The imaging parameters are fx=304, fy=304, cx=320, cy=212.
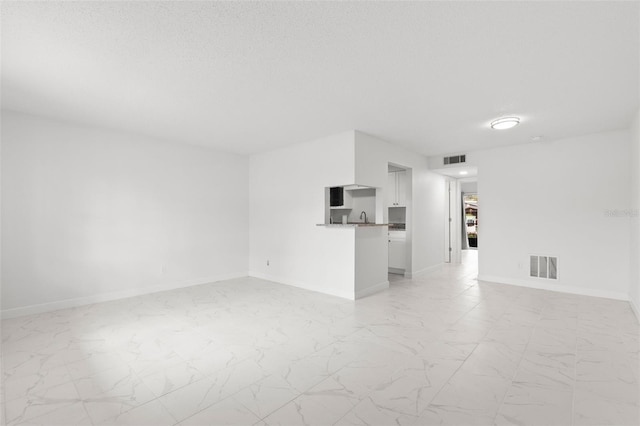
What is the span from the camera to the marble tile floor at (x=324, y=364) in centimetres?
198

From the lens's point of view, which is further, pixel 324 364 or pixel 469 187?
pixel 469 187

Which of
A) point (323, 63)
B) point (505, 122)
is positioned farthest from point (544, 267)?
point (323, 63)

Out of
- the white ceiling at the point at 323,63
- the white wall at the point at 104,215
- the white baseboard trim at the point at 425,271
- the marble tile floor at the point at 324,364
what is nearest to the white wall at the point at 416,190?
the white baseboard trim at the point at 425,271

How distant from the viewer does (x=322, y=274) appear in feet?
16.8

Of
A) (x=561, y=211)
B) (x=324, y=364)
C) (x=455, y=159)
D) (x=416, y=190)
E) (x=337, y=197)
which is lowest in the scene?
(x=324, y=364)

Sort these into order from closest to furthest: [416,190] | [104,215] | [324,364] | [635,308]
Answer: [324,364], [635,308], [104,215], [416,190]

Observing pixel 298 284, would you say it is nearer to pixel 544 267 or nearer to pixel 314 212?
pixel 314 212

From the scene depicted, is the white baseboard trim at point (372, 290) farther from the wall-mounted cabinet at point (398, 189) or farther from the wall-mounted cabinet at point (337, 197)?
the wall-mounted cabinet at point (398, 189)

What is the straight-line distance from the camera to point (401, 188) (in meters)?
6.52

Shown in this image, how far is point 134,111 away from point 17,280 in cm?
266

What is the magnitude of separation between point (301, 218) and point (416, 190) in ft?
8.49

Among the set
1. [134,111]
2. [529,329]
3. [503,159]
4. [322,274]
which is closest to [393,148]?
[503,159]

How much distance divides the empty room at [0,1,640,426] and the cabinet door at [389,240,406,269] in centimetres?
4

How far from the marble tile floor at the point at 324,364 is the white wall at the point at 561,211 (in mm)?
795
